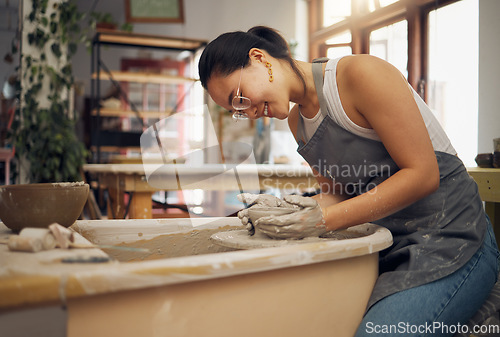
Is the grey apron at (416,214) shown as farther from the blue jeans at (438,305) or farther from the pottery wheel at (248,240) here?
the pottery wheel at (248,240)

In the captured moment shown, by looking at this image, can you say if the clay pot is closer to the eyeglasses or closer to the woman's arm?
the woman's arm

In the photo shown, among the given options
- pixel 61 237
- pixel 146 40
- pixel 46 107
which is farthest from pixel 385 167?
pixel 146 40

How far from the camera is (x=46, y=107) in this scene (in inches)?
133

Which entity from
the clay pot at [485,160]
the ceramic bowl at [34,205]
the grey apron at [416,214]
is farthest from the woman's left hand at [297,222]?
the clay pot at [485,160]

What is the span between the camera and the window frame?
335 cm

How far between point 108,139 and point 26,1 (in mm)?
1257

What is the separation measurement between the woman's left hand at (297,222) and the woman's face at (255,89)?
11.5 inches

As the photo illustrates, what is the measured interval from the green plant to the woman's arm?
9.55ft

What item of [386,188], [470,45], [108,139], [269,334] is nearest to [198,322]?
[269,334]

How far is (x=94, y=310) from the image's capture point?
55cm

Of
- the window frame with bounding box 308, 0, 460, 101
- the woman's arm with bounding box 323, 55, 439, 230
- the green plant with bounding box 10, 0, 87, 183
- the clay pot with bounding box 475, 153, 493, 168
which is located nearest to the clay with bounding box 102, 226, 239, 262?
the woman's arm with bounding box 323, 55, 439, 230

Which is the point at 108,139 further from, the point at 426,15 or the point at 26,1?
the point at 426,15

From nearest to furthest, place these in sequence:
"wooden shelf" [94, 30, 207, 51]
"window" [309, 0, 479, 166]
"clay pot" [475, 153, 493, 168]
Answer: "clay pot" [475, 153, 493, 168] < "window" [309, 0, 479, 166] < "wooden shelf" [94, 30, 207, 51]

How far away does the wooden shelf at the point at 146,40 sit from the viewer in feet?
12.2
